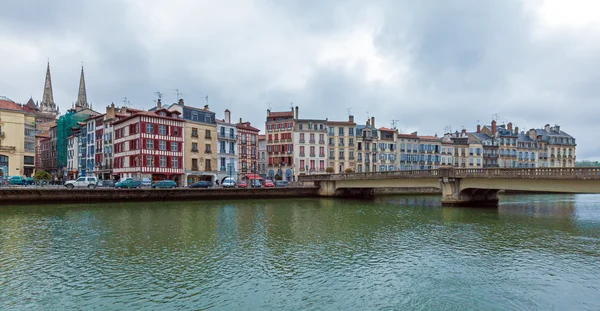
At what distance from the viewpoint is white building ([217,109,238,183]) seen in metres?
69.5

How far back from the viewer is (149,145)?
193 feet

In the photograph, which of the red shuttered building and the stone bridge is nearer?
the stone bridge

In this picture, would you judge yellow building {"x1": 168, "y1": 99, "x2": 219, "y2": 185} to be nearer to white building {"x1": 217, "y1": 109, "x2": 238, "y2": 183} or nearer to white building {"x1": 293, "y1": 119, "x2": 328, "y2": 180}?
white building {"x1": 217, "y1": 109, "x2": 238, "y2": 183}

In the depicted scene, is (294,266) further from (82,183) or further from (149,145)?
(149,145)

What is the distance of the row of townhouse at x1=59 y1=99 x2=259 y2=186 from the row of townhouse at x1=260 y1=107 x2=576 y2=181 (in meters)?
6.92

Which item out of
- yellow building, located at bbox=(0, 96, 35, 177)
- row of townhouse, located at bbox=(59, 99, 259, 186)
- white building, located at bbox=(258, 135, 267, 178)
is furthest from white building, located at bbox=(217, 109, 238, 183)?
yellow building, located at bbox=(0, 96, 35, 177)

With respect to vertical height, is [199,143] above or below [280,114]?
below

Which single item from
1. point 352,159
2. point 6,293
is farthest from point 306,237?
point 352,159

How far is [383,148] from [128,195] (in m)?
58.5

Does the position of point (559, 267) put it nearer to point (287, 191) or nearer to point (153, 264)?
point (153, 264)

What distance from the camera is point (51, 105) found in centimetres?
16250

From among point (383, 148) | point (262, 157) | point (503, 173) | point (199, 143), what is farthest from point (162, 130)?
point (383, 148)

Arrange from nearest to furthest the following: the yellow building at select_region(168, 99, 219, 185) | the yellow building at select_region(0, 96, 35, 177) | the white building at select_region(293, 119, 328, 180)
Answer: the yellow building at select_region(0, 96, 35, 177) → the yellow building at select_region(168, 99, 219, 185) → the white building at select_region(293, 119, 328, 180)

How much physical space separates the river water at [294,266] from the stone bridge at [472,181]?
536cm
